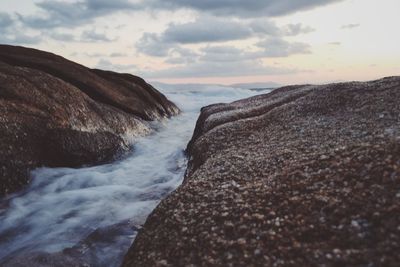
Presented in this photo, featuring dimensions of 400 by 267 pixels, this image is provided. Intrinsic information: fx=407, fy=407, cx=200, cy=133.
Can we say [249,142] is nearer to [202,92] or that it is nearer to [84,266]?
[84,266]

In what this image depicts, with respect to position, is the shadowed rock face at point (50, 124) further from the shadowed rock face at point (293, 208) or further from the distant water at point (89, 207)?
the shadowed rock face at point (293, 208)

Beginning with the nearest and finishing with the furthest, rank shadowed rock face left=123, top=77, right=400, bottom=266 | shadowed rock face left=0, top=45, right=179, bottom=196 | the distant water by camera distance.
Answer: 1. shadowed rock face left=123, top=77, right=400, bottom=266
2. the distant water
3. shadowed rock face left=0, top=45, right=179, bottom=196

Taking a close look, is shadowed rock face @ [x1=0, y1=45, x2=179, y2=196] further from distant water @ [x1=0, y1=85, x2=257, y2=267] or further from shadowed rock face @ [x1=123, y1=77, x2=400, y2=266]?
shadowed rock face @ [x1=123, y1=77, x2=400, y2=266]

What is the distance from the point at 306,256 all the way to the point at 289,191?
175cm

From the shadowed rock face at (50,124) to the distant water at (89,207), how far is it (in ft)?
1.88

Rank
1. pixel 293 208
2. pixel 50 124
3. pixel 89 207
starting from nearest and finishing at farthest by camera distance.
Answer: pixel 293 208 → pixel 89 207 → pixel 50 124

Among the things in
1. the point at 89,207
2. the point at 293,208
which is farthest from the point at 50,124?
the point at 293,208

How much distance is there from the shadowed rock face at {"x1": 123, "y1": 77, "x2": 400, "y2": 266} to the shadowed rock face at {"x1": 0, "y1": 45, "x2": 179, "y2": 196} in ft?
20.3

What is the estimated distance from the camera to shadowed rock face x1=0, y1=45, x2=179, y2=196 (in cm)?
1228

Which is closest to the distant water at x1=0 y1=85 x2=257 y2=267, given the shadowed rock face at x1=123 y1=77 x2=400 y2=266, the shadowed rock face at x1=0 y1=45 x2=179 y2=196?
the shadowed rock face at x1=0 y1=45 x2=179 y2=196

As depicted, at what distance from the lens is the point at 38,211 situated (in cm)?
1054

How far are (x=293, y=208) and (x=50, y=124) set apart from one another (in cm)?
1048

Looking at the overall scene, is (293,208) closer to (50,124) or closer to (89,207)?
(89,207)

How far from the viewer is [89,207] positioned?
10766mm
